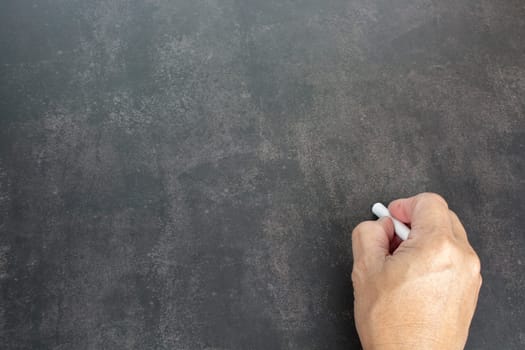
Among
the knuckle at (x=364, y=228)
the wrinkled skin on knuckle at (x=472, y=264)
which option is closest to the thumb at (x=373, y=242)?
the knuckle at (x=364, y=228)

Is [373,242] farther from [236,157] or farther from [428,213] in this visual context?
[236,157]

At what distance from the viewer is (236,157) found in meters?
1.13

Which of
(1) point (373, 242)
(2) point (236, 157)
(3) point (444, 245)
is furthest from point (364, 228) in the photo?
(2) point (236, 157)

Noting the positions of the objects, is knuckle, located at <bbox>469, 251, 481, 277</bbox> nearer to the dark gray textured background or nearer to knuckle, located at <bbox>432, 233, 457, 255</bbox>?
knuckle, located at <bbox>432, 233, 457, 255</bbox>

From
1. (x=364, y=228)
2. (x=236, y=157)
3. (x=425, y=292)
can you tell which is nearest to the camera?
(x=425, y=292)

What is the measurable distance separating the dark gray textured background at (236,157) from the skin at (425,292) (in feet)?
0.72

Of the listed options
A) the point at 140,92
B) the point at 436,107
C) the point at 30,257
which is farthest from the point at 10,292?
the point at 436,107

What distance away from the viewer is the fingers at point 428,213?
32.4 inches

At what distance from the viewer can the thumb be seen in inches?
33.6

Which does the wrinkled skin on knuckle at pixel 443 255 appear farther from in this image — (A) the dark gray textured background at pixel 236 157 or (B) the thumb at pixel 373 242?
(A) the dark gray textured background at pixel 236 157

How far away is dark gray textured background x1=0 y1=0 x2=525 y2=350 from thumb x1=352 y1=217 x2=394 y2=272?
0.17 meters

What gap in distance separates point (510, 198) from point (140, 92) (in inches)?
32.8

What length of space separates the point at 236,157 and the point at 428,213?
0.44 meters

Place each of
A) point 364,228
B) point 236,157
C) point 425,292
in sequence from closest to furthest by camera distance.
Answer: point 425,292 < point 364,228 < point 236,157
